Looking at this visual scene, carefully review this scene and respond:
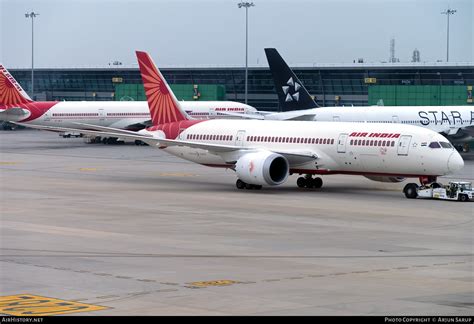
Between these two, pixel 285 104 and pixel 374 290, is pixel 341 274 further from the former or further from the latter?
pixel 285 104

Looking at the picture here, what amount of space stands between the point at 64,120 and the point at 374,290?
78495 millimetres

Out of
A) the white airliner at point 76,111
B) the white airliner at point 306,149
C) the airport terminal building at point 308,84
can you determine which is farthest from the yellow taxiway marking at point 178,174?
the airport terminal building at point 308,84

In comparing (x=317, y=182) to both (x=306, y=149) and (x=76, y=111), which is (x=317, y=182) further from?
(x=76, y=111)

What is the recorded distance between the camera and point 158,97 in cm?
5781

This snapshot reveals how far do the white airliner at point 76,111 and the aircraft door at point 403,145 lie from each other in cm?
5549

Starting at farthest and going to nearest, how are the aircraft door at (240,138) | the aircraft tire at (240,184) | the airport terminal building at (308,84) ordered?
the airport terminal building at (308,84)
the aircraft door at (240,138)
the aircraft tire at (240,184)

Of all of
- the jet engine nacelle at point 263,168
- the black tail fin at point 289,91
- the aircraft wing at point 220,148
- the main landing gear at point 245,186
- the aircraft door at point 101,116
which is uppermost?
the black tail fin at point 289,91

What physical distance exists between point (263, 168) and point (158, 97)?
12414 mm

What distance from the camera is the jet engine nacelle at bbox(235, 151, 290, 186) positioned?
47875 millimetres

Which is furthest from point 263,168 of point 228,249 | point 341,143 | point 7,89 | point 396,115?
point 7,89

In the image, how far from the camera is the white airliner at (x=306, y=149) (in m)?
46.0

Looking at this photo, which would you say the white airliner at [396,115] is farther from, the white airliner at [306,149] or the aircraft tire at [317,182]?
the aircraft tire at [317,182]

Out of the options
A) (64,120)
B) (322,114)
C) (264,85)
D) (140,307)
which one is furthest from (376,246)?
(264,85)

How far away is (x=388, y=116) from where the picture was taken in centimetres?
7825
